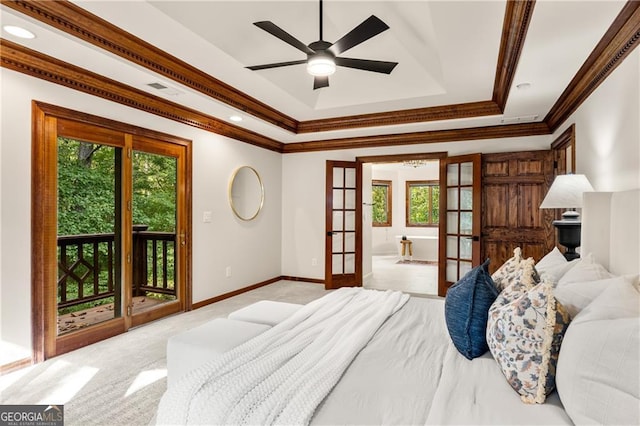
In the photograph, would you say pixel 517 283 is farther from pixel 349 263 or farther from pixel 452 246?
pixel 349 263

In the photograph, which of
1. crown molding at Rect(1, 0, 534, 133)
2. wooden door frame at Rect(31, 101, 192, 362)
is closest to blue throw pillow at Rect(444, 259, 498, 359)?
crown molding at Rect(1, 0, 534, 133)

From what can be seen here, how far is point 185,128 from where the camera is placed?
419 cm

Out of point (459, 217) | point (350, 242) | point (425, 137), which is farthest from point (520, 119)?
point (350, 242)

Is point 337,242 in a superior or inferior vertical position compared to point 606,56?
inferior

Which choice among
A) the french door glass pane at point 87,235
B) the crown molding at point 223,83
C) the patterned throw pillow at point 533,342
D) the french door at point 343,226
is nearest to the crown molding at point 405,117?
the crown molding at point 223,83

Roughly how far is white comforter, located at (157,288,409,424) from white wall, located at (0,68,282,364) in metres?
2.22

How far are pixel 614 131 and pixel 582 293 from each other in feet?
5.94

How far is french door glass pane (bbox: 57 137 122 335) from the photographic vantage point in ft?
10.1

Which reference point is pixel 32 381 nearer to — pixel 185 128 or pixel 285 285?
pixel 185 128

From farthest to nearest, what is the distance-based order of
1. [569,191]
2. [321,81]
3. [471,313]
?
[321,81], [569,191], [471,313]

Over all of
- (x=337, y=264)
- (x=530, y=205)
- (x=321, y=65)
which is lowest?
(x=337, y=264)

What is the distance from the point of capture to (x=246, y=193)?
5.39 meters

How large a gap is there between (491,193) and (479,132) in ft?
2.96

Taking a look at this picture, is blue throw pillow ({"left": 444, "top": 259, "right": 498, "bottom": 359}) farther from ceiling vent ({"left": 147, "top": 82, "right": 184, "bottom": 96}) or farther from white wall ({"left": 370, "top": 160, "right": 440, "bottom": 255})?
white wall ({"left": 370, "top": 160, "right": 440, "bottom": 255})
